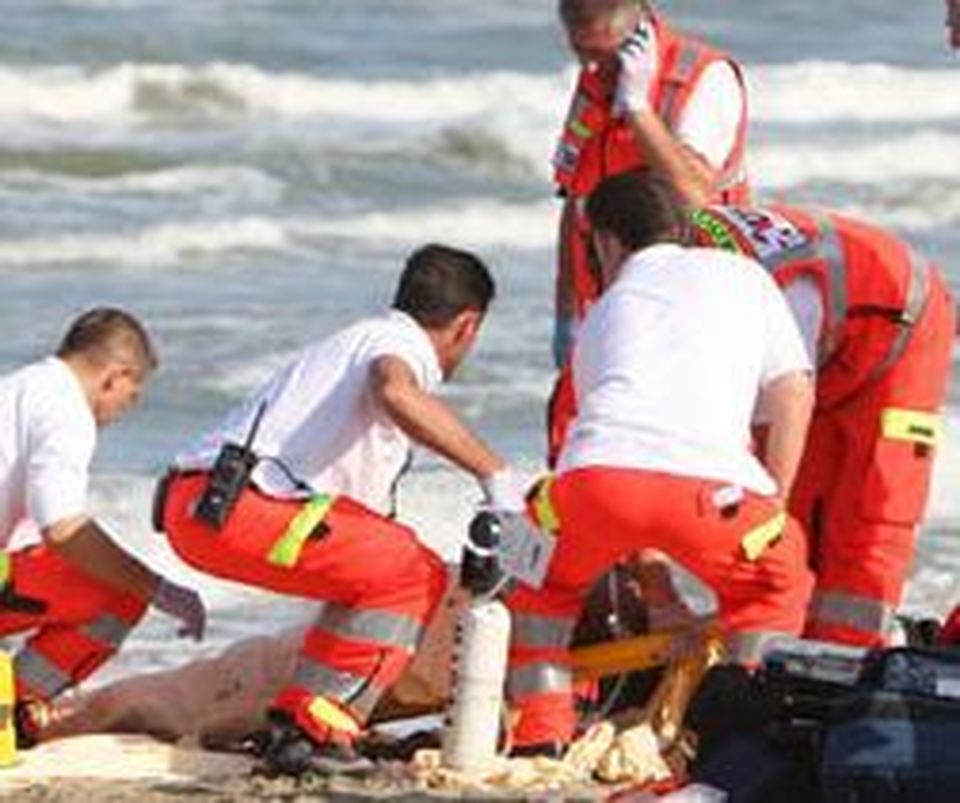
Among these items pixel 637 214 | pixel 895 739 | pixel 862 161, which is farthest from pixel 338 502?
pixel 862 161

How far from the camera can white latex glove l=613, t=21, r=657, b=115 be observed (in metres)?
10.4

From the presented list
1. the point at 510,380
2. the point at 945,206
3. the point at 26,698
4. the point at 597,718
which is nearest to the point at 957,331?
the point at 597,718

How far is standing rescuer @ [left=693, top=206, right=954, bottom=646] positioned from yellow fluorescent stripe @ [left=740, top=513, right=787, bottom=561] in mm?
709

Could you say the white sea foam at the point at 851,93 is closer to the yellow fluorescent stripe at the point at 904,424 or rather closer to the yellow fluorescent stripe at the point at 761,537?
the yellow fluorescent stripe at the point at 904,424

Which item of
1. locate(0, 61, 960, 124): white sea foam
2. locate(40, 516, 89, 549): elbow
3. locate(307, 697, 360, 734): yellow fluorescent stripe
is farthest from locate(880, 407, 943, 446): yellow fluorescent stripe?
locate(0, 61, 960, 124): white sea foam

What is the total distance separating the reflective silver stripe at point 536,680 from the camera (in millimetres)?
8961

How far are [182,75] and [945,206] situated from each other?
634 cm

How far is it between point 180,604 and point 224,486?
380mm

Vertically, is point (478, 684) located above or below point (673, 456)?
below

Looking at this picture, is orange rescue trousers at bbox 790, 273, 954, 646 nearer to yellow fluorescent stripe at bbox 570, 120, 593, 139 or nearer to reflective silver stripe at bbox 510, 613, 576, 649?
reflective silver stripe at bbox 510, 613, 576, 649

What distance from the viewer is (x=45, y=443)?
30.1 ft

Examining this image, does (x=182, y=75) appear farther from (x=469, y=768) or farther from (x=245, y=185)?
(x=469, y=768)

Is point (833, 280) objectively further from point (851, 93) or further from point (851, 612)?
point (851, 93)

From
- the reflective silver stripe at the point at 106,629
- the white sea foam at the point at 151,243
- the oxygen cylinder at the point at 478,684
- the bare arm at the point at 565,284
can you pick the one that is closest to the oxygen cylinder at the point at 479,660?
the oxygen cylinder at the point at 478,684
